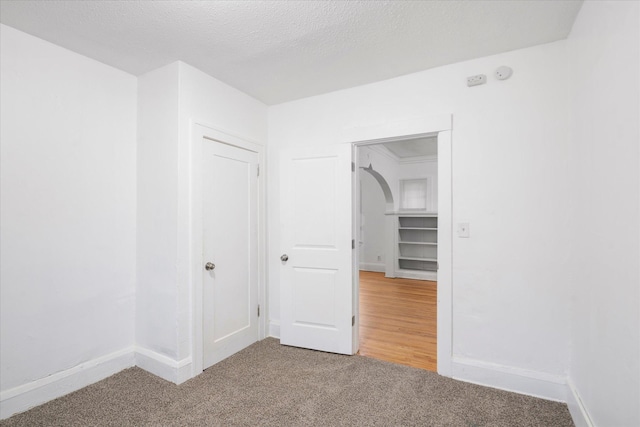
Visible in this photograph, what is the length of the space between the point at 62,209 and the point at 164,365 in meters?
1.41

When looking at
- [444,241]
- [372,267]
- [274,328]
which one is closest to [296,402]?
[274,328]

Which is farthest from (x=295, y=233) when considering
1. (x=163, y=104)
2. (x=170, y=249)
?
(x=163, y=104)

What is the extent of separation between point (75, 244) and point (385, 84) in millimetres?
2854

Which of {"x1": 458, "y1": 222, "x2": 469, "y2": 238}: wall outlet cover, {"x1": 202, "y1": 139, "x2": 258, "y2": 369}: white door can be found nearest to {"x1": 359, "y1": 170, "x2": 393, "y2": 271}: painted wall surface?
{"x1": 202, "y1": 139, "x2": 258, "y2": 369}: white door

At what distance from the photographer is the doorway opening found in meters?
4.65

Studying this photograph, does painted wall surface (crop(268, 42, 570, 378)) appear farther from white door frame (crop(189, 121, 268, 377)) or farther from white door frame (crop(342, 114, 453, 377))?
white door frame (crop(189, 121, 268, 377))

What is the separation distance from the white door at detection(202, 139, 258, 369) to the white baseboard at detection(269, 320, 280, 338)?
0.67 ft

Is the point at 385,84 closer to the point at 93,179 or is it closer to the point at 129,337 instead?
the point at 93,179

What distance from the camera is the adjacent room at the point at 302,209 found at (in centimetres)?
185

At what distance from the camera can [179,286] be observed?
2.44 m

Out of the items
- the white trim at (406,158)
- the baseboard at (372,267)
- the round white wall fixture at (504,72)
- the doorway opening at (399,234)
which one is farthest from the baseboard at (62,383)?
the baseboard at (372,267)

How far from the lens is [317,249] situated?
3.04 m

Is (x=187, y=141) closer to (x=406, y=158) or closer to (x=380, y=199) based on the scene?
(x=406, y=158)

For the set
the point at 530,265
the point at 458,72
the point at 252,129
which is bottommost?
the point at 530,265
